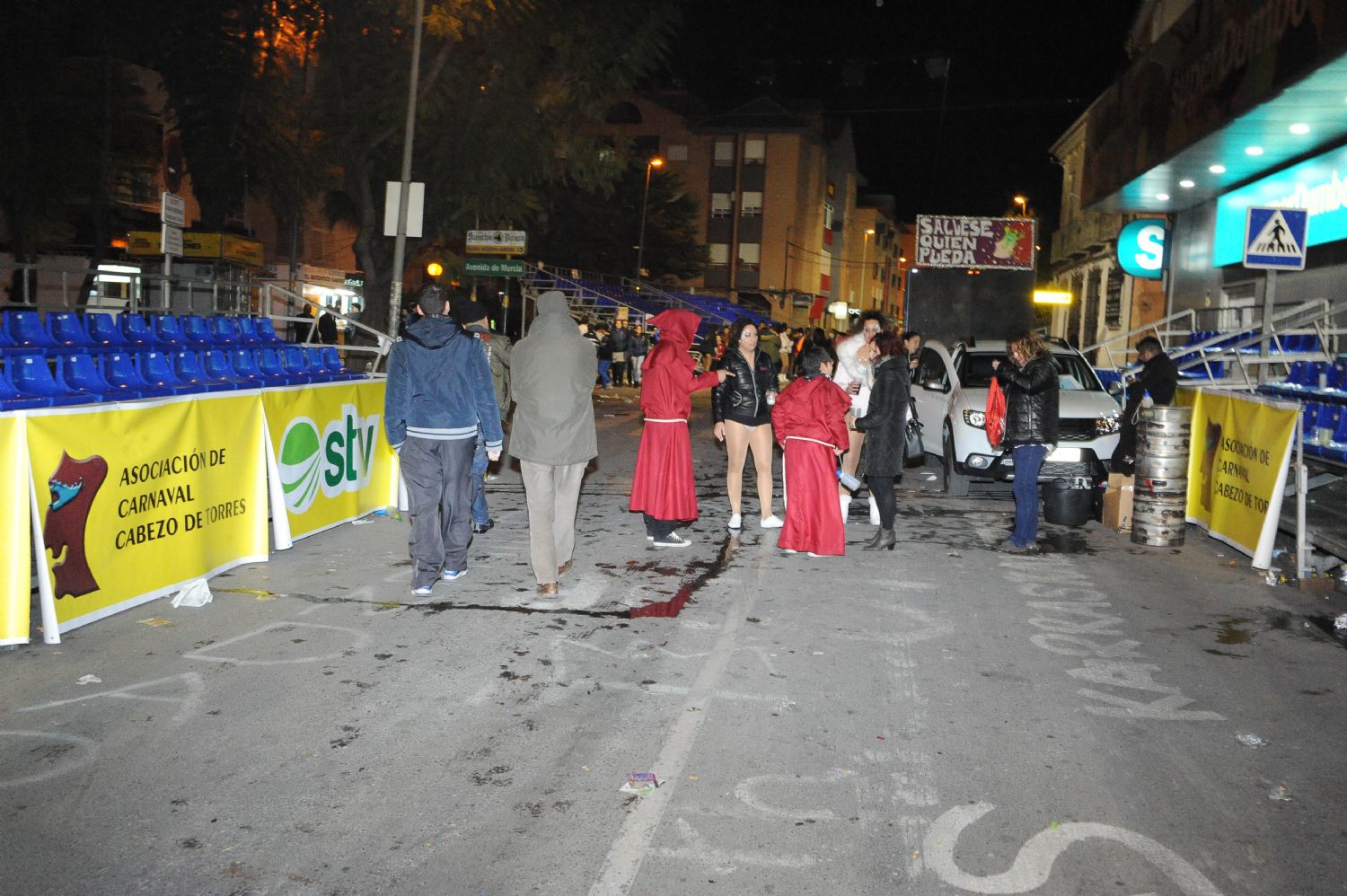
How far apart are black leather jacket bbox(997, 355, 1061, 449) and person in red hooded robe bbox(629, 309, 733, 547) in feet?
8.51

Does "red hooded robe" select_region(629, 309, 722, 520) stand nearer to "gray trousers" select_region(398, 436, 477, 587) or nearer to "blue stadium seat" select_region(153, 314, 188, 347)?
"gray trousers" select_region(398, 436, 477, 587)

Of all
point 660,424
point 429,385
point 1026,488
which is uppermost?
point 429,385

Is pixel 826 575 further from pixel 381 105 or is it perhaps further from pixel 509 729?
pixel 381 105

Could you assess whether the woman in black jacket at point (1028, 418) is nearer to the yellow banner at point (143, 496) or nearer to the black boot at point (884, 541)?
the black boot at point (884, 541)

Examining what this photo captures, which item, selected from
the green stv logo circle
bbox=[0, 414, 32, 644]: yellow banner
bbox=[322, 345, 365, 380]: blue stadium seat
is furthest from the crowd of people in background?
bbox=[0, 414, 32, 644]: yellow banner

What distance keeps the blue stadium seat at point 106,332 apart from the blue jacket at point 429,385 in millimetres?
5664

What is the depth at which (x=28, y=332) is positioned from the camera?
10.5 m

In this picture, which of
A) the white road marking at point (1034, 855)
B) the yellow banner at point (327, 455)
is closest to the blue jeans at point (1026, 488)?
the yellow banner at point (327, 455)

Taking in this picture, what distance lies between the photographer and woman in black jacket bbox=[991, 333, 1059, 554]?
31.1 ft

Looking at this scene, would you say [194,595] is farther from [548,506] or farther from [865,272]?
[865,272]

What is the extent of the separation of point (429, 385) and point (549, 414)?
0.80 meters

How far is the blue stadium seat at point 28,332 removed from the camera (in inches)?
411

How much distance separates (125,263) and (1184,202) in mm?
24651

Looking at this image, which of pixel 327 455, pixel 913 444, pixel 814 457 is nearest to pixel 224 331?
pixel 327 455
